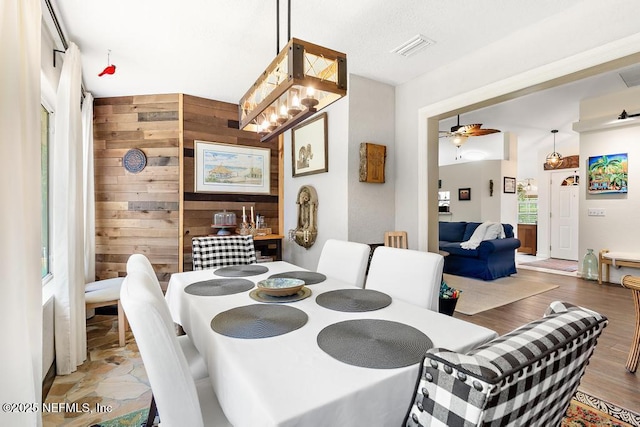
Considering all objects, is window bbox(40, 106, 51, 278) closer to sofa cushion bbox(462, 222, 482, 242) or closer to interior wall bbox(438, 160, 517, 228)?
sofa cushion bbox(462, 222, 482, 242)

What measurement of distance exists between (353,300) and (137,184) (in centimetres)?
322

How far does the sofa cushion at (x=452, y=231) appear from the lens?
20.6 ft

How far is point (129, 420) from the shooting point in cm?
168

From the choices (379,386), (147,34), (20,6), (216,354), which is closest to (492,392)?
(379,386)

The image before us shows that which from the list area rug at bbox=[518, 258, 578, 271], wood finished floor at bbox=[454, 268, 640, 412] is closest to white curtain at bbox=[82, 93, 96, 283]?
wood finished floor at bbox=[454, 268, 640, 412]

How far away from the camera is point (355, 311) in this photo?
138 cm

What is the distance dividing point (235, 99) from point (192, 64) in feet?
3.18

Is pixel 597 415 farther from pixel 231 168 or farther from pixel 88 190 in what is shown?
pixel 88 190

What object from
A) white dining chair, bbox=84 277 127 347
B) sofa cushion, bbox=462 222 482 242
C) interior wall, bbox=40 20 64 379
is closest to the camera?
interior wall, bbox=40 20 64 379

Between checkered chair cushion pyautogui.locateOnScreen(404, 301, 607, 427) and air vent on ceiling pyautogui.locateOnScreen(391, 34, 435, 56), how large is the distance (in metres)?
2.41

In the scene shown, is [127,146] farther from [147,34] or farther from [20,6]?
[20,6]

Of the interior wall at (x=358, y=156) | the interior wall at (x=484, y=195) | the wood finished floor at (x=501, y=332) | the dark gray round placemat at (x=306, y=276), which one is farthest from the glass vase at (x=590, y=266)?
the dark gray round placemat at (x=306, y=276)

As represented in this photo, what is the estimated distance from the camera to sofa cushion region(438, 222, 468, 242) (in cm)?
627

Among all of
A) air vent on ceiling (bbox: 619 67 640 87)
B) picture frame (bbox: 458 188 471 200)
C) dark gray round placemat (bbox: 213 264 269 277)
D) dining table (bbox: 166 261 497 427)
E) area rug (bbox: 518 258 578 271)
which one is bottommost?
area rug (bbox: 518 258 578 271)
